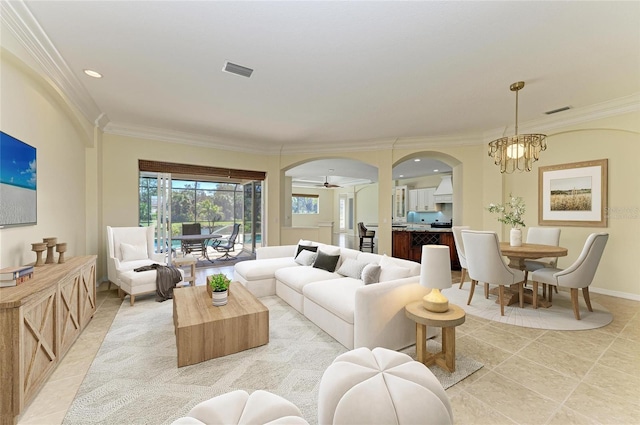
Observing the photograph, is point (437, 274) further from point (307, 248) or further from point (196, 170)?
point (196, 170)

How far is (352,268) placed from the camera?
3486mm

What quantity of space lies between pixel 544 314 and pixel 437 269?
7.66 ft

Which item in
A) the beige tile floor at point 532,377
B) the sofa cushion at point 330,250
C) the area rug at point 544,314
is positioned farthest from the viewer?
the sofa cushion at point 330,250

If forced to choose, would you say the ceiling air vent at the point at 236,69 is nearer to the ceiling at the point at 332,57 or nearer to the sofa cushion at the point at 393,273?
the ceiling at the point at 332,57

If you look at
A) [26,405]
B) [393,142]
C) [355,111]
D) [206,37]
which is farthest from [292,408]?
[393,142]

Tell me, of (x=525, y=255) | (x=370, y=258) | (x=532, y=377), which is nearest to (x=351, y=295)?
(x=370, y=258)

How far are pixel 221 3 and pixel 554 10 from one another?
256cm

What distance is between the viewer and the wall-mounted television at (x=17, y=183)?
218 centimetres

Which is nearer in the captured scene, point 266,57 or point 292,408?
point 292,408

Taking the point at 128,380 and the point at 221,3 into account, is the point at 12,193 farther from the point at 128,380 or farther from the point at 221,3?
the point at 221,3

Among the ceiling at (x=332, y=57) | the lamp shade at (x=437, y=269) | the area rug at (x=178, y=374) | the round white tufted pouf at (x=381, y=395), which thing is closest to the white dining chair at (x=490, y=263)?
the area rug at (x=178, y=374)

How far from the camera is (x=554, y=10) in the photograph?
6.79ft

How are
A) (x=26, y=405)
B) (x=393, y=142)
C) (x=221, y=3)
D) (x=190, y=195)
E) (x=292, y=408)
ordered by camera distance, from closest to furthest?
1. (x=292, y=408)
2. (x=26, y=405)
3. (x=221, y=3)
4. (x=393, y=142)
5. (x=190, y=195)

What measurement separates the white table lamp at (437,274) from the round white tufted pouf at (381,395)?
753 mm
